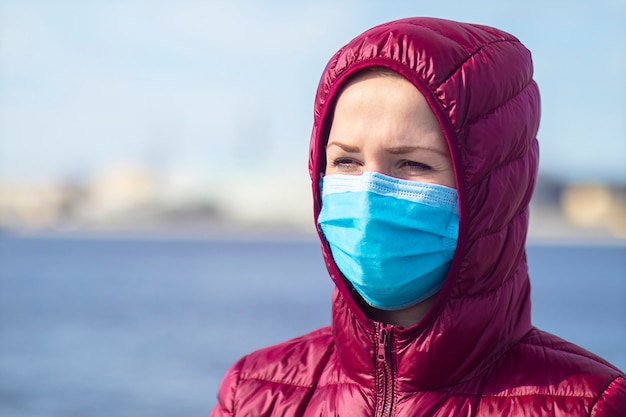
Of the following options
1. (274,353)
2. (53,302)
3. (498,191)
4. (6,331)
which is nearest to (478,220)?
(498,191)

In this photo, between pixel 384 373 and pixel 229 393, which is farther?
pixel 229 393

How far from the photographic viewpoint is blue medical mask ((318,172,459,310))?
2.04 meters

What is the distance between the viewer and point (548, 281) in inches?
2090

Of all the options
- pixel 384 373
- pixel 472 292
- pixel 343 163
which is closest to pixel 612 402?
pixel 472 292

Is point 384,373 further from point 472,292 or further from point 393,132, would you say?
point 393,132

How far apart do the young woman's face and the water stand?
1097 cm

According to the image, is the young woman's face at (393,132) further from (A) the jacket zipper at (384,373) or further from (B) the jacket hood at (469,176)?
(A) the jacket zipper at (384,373)

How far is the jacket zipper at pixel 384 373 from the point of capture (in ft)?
6.87

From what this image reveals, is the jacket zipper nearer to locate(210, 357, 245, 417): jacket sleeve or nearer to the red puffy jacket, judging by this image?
the red puffy jacket

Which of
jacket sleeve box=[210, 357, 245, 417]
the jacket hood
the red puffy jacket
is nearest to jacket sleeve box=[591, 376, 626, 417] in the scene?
the red puffy jacket

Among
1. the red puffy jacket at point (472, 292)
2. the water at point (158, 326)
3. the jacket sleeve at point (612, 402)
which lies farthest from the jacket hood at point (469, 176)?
the water at point (158, 326)

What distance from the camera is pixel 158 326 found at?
27.0 metres

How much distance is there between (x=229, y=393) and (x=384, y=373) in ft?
1.54

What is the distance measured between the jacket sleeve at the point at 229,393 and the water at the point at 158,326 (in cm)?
1046
